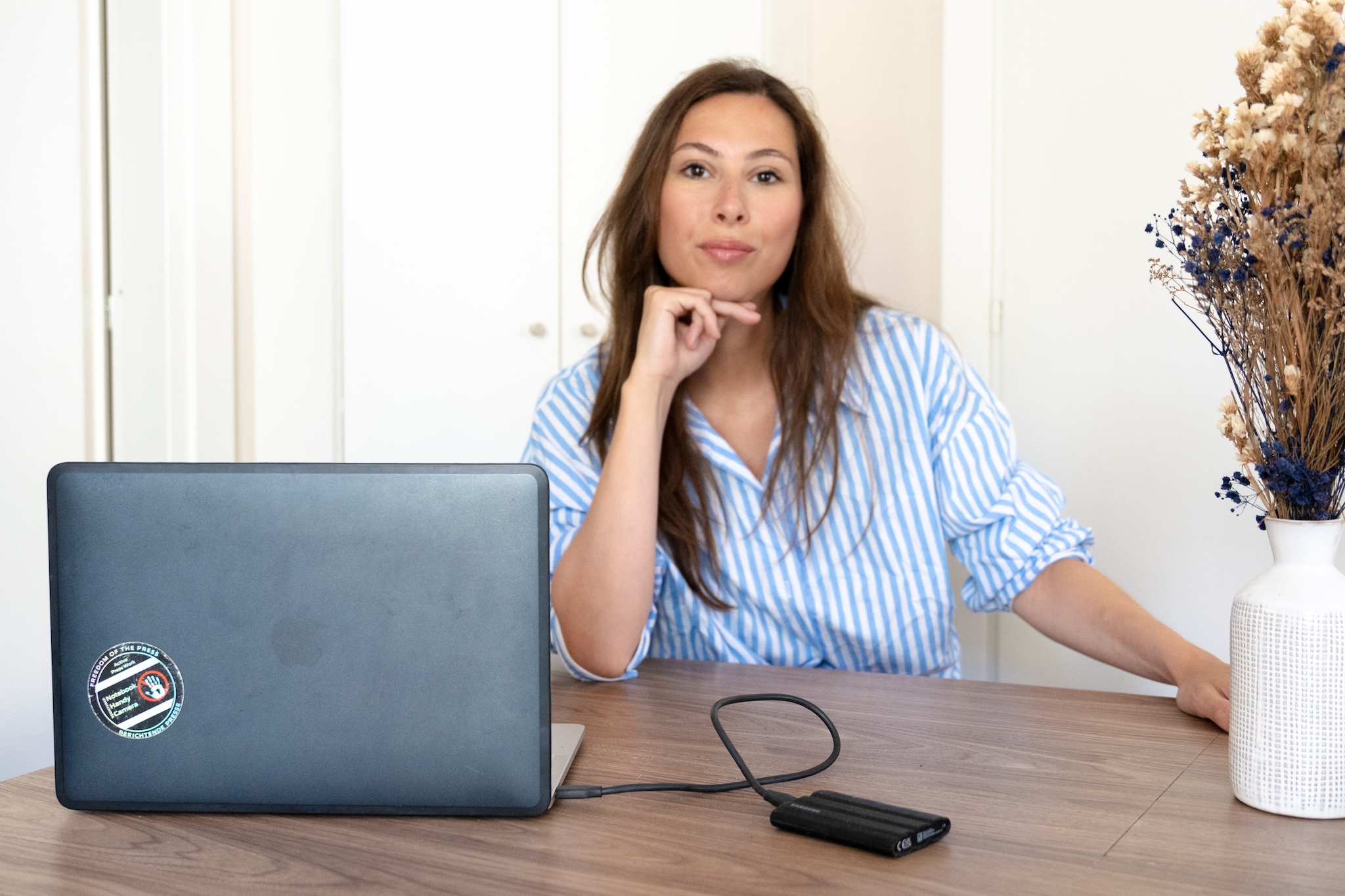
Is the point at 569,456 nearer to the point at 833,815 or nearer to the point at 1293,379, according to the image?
the point at 833,815

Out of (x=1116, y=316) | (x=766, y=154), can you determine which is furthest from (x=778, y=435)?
(x=1116, y=316)

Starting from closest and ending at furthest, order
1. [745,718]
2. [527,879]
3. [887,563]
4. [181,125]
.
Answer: [527,879] < [745,718] < [887,563] < [181,125]

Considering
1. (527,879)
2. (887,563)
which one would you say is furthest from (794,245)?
(527,879)

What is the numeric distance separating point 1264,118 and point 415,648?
0.60m

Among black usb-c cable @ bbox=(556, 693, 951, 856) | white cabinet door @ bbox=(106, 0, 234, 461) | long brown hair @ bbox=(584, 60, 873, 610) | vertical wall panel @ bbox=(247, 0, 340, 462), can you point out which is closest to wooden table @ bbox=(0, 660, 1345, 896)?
black usb-c cable @ bbox=(556, 693, 951, 856)

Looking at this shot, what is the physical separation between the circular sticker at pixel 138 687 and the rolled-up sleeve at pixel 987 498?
954 millimetres

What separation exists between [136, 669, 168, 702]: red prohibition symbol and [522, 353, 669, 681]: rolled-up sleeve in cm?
56

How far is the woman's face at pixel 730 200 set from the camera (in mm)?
1429

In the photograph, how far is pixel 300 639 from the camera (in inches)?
26.5

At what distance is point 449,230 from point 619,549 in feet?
3.99

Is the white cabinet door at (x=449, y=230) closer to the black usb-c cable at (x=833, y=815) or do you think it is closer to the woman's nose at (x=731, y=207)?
the woman's nose at (x=731, y=207)

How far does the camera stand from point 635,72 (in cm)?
220

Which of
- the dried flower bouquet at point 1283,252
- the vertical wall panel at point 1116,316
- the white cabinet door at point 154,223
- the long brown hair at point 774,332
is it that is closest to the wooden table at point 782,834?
the dried flower bouquet at point 1283,252

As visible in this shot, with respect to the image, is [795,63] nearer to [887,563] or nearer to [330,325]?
[330,325]
